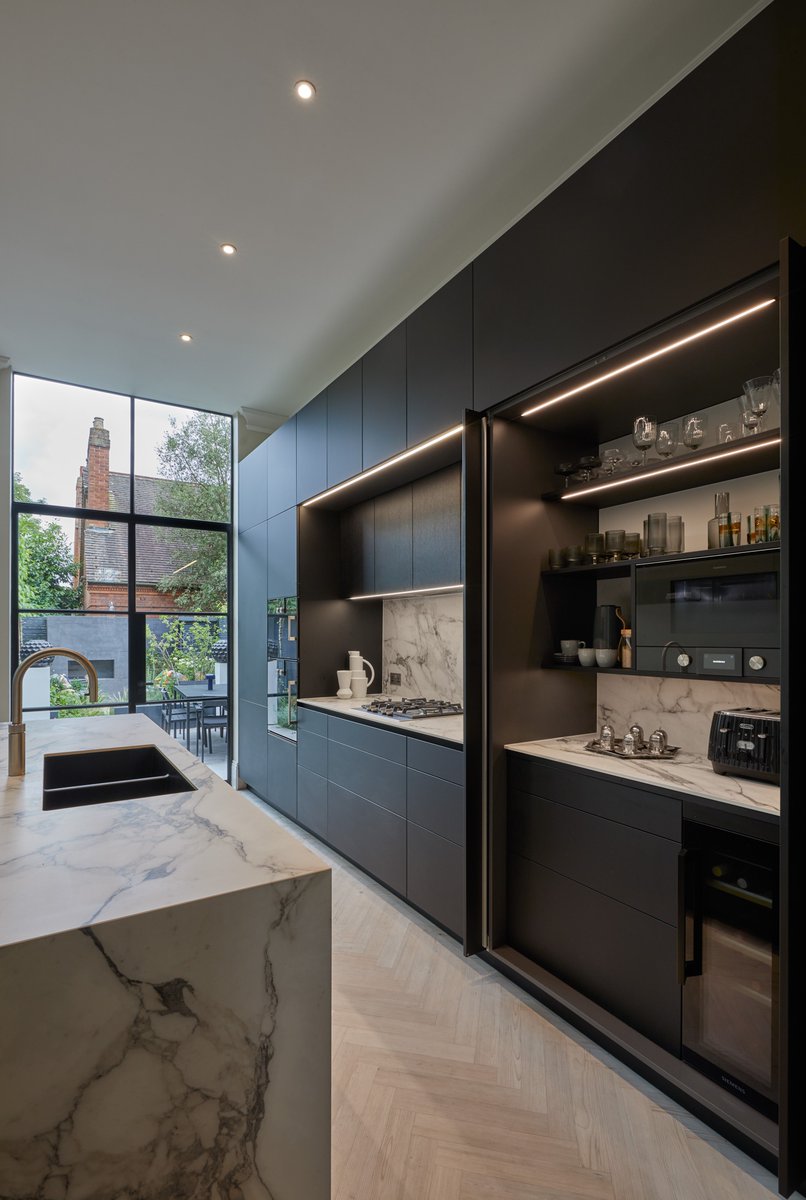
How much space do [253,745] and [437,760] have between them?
8.71 ft

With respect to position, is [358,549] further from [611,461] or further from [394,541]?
[611,461]

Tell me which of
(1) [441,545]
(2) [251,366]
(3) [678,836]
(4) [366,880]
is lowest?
(4) [366,880]

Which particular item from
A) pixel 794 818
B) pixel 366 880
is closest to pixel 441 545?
pixel 366 880

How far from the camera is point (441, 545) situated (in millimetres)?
3188

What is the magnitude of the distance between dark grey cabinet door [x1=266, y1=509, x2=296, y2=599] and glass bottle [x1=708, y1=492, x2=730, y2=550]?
2730 mm

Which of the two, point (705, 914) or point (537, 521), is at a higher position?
point (537, 521)

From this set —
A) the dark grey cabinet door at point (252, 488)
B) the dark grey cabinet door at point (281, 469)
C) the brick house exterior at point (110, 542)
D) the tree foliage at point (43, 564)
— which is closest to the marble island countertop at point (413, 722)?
the dark grey cabinet door at point (281, 469)

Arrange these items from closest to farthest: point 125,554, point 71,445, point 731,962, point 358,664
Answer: point 731,962, point 358,664, point 71,445, point 125,554

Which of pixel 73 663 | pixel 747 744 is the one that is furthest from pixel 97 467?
pixel 747 744

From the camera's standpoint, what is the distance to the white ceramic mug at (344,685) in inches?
159

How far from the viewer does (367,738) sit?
124 inches

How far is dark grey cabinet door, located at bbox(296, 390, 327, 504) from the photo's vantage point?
3752mm

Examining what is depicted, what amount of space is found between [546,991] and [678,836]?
2.68ft

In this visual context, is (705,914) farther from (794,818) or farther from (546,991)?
(546,991)
